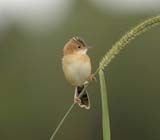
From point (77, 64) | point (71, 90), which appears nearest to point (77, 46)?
point (77, 64)

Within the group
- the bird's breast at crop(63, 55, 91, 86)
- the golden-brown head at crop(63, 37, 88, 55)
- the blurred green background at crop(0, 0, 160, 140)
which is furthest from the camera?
the blurred green background at crop(0, 0, 160, 140)

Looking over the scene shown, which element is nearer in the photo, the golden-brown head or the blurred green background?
the golden-brown head

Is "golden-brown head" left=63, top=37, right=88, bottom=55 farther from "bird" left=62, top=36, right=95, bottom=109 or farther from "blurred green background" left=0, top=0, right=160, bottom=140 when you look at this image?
"blurred green background" left=0, top=0, right=160, bottom=140

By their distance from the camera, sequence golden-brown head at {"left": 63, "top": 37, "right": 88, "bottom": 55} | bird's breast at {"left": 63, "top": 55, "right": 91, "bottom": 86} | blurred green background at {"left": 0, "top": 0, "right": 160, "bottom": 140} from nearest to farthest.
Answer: bird's breast at {"left": 63, "top": 55, "right": 91, "bottom": 86} → golden-brown head at {"left": 63, "top": 37, "right": 88, "bottom": 55} → blurred green background at {"left": 0, "top": 0, "right": 160, "bottom": 140}

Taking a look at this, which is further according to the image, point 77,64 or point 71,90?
point 71,90

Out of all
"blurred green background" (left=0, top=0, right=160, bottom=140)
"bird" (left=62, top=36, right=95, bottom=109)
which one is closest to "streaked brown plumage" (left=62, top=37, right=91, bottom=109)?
"bird" (left=62, top=36, right=95, bottom=109)

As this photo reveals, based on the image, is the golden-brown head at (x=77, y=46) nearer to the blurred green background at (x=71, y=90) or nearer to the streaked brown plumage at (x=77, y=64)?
the streaked brown plumage at (x=77, y=64)

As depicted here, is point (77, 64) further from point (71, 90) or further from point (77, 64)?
point (71, 90)
